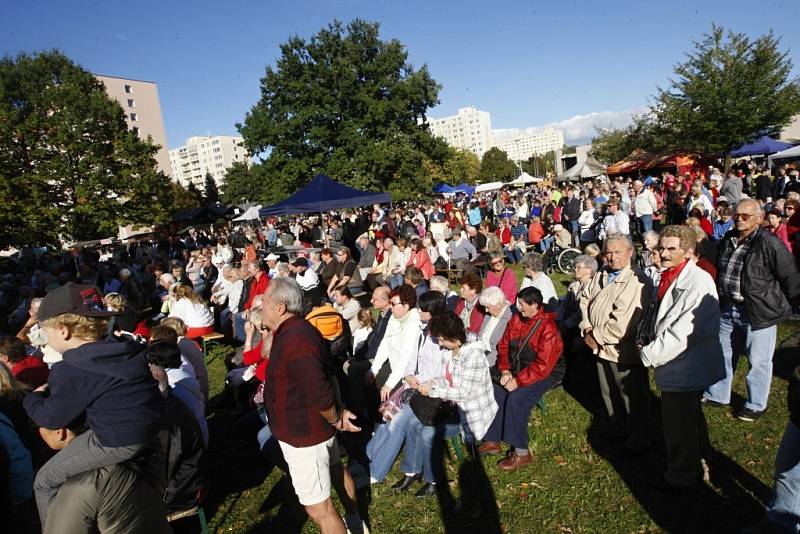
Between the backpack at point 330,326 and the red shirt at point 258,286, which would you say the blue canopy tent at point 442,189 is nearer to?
the red shirt at point 258,286

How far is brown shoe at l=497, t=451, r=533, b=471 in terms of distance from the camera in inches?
157

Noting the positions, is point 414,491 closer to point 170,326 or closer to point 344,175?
point 170,326

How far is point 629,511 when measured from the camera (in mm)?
3352

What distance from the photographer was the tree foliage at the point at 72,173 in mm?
22206

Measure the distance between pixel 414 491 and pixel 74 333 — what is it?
2.75m

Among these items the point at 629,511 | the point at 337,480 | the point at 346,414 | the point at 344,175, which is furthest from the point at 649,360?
the point at 344,175

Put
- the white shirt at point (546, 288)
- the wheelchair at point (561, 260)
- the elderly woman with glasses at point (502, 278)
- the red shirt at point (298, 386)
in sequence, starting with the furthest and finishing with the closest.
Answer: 1. the wheelchair at point (561, 260)
2. the elderly woman with glasses at point (502, 278)
3. the white shirt at point (546, 288)
4. the red shirt at point (298, 386)

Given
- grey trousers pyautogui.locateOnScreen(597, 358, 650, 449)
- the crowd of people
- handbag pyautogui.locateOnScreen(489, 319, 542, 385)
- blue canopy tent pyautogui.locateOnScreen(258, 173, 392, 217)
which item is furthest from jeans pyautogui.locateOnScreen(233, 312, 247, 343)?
blue canopy tent pyautogui.locateOnScreen(258, 173, 392, 217)

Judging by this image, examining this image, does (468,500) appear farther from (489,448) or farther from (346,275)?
(346,275)

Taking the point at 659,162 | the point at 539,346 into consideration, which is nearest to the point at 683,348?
the point at 539,346

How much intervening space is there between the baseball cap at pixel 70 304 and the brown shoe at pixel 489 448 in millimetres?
3134

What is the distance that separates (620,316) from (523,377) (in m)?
0.97

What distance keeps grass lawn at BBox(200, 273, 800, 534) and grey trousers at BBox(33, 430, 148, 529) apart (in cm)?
172

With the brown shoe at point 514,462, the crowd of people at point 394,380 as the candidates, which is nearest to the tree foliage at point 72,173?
the crowd of people at point 394,380
